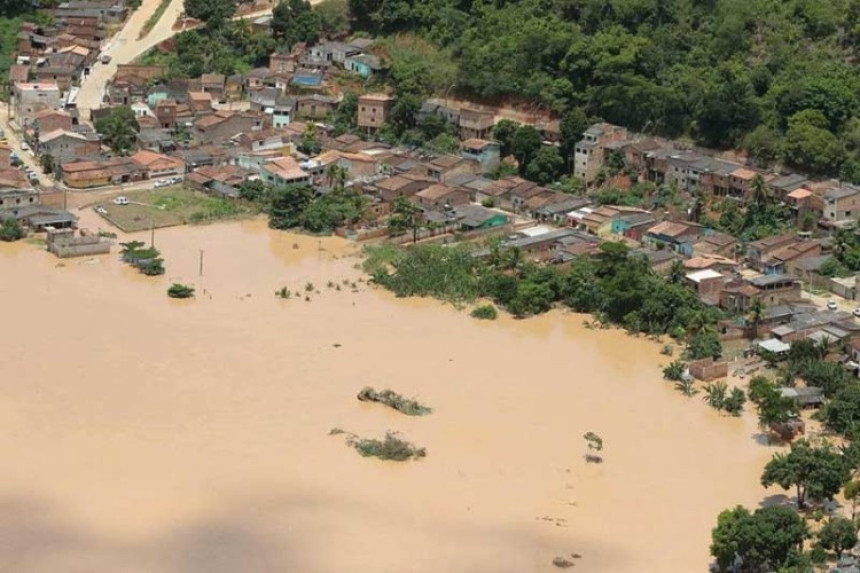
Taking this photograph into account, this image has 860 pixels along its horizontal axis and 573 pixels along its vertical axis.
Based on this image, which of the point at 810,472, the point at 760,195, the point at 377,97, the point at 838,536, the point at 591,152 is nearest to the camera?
the point at 838,536

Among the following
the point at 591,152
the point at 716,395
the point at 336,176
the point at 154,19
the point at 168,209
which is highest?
the point at 154,19

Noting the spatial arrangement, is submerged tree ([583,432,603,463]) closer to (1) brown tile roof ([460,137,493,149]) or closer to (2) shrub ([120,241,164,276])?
(2) shrub ([120,241,164,276])

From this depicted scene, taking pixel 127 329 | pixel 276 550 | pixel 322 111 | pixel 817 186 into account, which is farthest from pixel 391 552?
pixel 322 111

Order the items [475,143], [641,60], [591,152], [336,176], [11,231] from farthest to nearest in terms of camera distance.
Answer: [641,60] < [475,143] < [591,152] < [336,176] < [11,231]

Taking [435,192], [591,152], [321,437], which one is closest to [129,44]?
[435,192]

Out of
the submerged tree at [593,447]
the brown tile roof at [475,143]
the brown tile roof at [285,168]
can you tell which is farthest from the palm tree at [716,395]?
the brown tile roof at [285,168]

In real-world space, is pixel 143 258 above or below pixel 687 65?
below

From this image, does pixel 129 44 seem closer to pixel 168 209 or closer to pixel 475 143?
pixel 168 209
